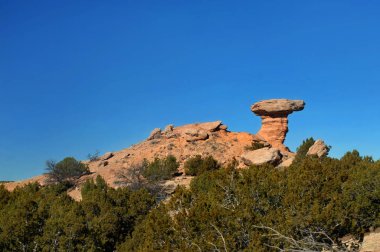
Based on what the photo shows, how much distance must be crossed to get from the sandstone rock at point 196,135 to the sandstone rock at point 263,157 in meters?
10.9

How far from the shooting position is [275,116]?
6269cm

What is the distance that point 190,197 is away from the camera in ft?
72.0

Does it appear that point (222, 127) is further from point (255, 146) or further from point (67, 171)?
point (67, 171)

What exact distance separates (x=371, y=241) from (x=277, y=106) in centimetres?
4069

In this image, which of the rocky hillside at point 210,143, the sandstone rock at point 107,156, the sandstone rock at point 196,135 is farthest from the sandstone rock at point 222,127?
the sandstone rock at point 107,156

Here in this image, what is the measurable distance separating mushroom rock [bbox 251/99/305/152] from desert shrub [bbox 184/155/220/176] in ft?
41.4

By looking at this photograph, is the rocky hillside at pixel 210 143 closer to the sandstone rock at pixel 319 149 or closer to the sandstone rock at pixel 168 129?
the sandstone rock at pixel 168 129

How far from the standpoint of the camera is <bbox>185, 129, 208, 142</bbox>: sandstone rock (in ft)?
202

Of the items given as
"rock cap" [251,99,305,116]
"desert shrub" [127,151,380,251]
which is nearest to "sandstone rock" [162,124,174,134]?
"rock cap" [251,99,305,116]

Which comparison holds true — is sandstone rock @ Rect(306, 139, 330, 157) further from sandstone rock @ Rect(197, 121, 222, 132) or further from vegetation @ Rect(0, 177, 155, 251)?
vegetation @ Rect(0, 177, 155, 251)

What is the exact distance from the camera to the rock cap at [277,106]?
6125 centimetres

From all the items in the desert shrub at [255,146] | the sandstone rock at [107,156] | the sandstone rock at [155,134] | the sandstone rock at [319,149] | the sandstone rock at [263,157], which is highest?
the sandstone rock at [155,134]

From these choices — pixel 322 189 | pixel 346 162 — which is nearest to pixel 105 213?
pixel 322 189

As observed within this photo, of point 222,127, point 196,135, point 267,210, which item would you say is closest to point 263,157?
point 196,135
